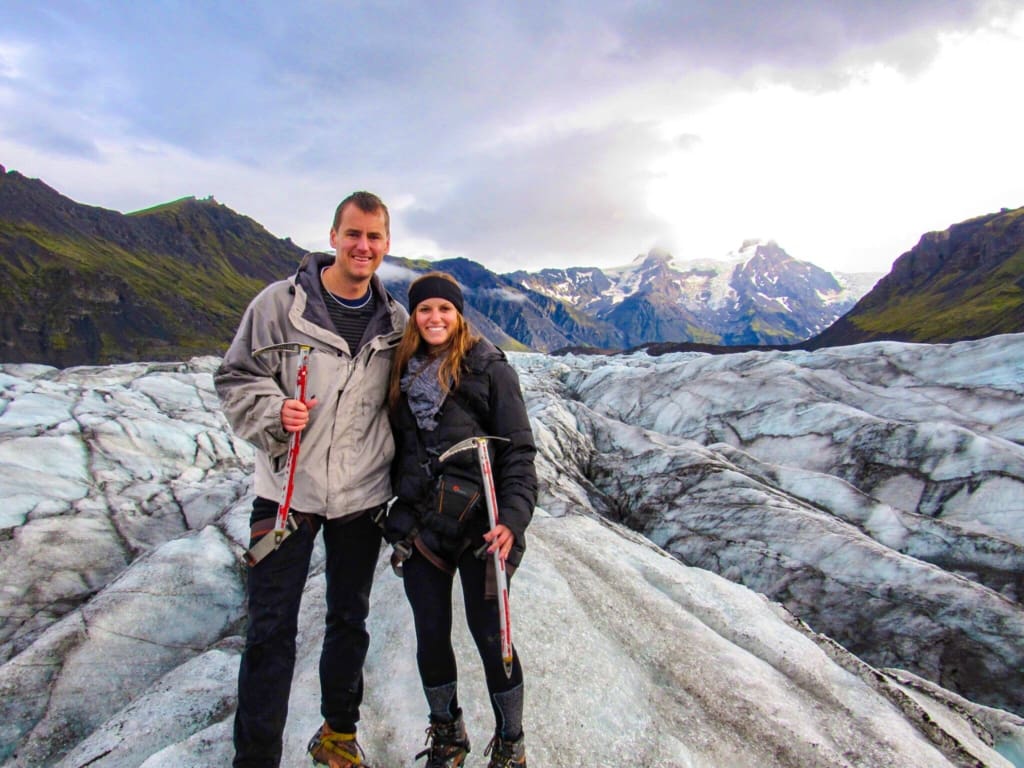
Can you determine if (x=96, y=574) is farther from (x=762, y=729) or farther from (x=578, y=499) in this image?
(x=762, y=729)

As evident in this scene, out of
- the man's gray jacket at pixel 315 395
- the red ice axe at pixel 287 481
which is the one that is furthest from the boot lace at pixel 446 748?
the red ice axe at pixel 287 481

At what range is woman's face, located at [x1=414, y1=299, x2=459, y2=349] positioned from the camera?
5230mm

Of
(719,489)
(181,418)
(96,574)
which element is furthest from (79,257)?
(719,489)

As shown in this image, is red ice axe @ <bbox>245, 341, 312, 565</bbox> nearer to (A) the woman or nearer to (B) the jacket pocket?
(A) the woman

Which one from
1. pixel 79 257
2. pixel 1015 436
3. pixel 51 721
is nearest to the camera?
pixel 51 721

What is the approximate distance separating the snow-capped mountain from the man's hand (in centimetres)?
386

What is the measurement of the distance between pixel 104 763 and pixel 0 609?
38.0 ft

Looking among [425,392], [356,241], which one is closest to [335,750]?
[425,392]

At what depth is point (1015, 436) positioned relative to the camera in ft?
74.7

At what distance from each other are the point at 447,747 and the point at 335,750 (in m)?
1.25

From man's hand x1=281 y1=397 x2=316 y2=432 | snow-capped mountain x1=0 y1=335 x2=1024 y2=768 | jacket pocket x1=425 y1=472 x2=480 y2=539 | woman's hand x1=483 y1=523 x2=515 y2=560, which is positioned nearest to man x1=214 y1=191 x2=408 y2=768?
man's hand x1=281 y1=397 x2=316 y2=432

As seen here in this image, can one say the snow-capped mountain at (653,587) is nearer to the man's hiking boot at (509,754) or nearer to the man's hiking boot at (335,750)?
the man's hiking boot at (335,750)

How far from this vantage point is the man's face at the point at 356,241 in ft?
16.7

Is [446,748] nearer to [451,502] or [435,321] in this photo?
[451,502]
